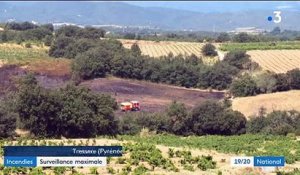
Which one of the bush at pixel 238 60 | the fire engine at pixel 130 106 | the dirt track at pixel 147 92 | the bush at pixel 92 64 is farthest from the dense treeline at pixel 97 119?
the bush at pixel 238 60

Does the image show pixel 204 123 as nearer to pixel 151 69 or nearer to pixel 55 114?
pixel 55 114

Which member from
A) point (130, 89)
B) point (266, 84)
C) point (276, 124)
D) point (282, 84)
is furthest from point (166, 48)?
point (276, 124)

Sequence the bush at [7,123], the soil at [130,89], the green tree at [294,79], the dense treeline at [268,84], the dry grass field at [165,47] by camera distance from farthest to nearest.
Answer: the dry grass field at [165,47] → the soil at [130,89] → the dense treeline at [268,84] → the green tree at [294,79] → the bush at [7,123]

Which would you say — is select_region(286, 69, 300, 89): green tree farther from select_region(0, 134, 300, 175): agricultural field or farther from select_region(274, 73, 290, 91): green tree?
select_region(0, 134, 300, 175): agricultural field

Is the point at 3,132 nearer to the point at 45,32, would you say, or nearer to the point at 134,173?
the point at 134,173

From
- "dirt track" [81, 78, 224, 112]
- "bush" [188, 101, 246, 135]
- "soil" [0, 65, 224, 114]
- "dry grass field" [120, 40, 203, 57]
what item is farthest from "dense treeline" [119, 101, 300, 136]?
"dry grass field" [120, 40, 203, 57]

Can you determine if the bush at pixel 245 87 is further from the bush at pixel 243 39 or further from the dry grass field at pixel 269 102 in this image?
the bush at pixel 243 39
